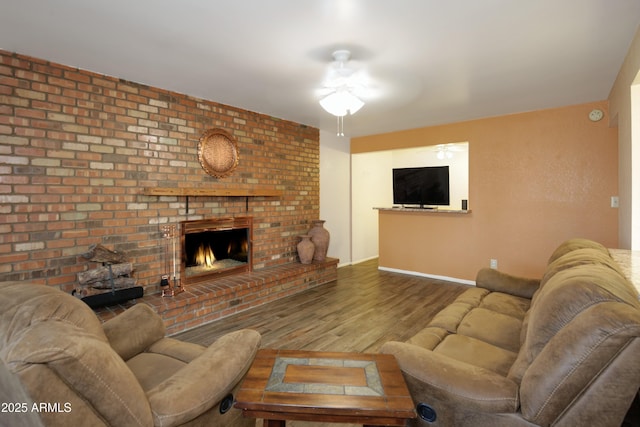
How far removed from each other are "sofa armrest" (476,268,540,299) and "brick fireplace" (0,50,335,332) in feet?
7.65

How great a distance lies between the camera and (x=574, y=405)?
3.43ft

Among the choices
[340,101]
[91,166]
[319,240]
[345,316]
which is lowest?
[345,316]

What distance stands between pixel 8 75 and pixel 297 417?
10.4ft

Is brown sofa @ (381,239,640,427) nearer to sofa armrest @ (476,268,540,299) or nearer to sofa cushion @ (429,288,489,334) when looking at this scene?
sofa cushion @ (429,288,489,334)

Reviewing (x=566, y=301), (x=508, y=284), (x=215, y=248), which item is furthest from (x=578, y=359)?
(x=215, y=248)

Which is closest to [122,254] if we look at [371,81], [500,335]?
[371,81]

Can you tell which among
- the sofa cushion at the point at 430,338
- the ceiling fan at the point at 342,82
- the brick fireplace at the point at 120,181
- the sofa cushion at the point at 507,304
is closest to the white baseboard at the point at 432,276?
the brick fireplace at the point at 120,181

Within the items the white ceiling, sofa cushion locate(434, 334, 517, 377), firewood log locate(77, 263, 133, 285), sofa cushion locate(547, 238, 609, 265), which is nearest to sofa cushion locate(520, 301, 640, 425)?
sofa cushion locate(434, 334, 517, 377)

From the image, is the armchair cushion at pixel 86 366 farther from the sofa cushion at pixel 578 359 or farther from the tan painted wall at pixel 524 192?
the tan painted wall at pixel 524 192

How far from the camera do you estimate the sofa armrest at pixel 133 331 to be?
157 centimetres

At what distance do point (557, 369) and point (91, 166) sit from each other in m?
3.47

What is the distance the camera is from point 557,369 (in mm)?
1062

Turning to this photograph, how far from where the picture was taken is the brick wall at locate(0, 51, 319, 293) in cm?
241

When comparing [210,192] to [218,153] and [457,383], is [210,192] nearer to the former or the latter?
[218,153]
